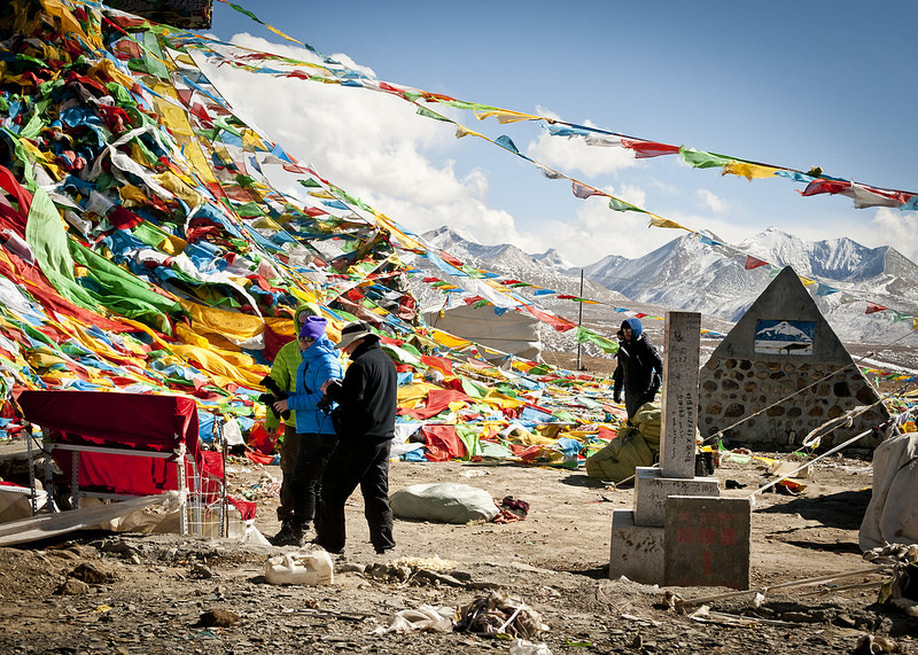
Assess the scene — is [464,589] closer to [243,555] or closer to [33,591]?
[243,555]

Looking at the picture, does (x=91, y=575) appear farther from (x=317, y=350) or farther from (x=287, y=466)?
(x=287, y=466)

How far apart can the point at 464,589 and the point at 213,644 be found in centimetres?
153

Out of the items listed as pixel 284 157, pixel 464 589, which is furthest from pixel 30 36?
pixel 464 589

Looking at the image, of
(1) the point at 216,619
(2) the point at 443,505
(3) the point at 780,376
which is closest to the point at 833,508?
(2) the point at 443,505

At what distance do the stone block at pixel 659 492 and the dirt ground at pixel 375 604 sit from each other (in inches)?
20.5

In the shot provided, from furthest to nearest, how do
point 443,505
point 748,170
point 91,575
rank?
point 748,170
point 443,505
point 91,575

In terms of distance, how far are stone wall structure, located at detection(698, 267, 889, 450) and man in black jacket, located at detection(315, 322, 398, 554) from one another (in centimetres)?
848

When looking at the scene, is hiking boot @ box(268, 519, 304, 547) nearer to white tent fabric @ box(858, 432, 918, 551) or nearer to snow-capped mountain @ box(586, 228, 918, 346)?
white tent fabric @ box(858, 432, 918, 551)

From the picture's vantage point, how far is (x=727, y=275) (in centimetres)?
13450

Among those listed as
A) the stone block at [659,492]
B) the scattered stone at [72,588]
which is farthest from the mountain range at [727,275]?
the scattered stone at [72,588]

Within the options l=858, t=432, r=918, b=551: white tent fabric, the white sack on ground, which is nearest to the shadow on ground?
l=858, t=432, r=918, b=551: white tent fabric

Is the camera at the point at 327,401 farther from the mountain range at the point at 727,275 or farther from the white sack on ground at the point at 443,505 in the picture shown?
the mountain range at the point at 727,275

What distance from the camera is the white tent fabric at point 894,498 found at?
592 cm

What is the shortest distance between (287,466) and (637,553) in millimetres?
2680
